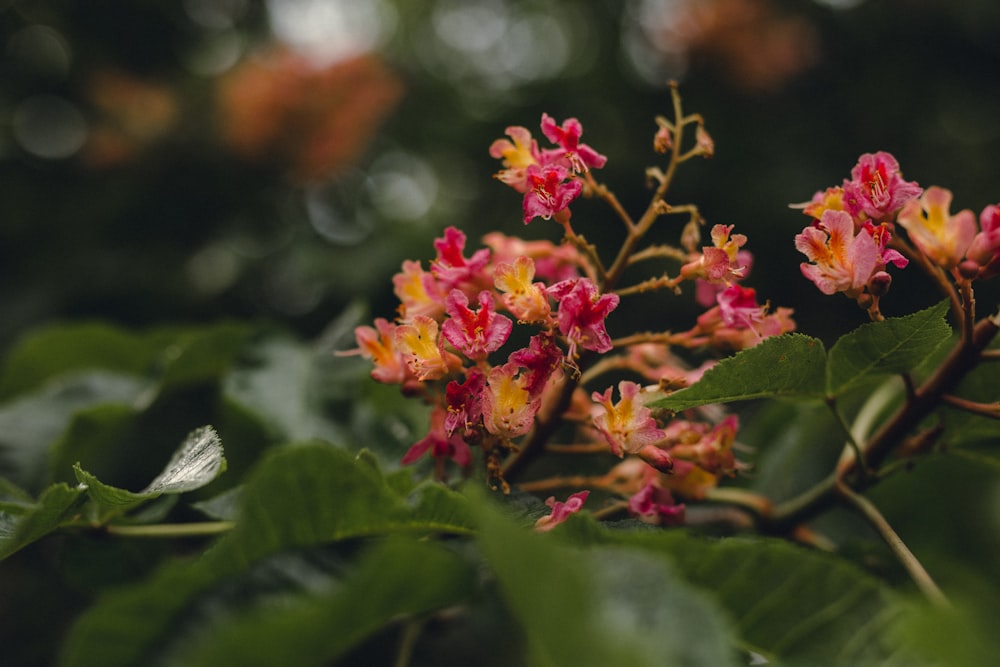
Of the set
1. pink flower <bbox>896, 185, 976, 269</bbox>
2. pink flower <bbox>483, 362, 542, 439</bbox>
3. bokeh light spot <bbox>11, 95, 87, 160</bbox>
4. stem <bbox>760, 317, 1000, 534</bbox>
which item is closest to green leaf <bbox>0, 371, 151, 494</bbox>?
pink flower <bbox>483, 362, 542, 439</bbox>

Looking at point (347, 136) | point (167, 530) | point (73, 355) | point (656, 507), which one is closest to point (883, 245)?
point (656, 507)

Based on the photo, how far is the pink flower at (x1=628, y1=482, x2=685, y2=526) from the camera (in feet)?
3.71

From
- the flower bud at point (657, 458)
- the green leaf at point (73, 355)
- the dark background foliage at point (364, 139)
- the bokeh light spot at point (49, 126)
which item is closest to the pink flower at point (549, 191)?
the flower bud at point (657, 458)

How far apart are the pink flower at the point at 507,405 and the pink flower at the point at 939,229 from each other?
0.52 metres

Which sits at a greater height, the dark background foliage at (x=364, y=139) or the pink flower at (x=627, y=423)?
the dark background foliage at (x=364, y=139)

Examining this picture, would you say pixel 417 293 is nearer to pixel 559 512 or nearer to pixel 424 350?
pixel 424 350

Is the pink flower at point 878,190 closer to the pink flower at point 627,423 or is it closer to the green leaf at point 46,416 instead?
the pink flower at point 627,423

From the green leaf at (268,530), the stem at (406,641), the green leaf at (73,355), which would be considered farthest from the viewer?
the green leaf at (73,355)

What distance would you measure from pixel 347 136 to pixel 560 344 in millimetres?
3236

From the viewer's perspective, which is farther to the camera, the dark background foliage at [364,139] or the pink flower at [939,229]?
the dark background foliage at [364,139]

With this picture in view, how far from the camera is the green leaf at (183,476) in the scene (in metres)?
0.93

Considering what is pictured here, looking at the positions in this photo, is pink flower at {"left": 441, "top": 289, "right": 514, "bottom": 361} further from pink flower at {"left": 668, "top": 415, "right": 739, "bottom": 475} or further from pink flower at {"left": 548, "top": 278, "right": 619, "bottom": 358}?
pink flower at {"left": 668, "top": 415, "right": 739, "bottom": 475}

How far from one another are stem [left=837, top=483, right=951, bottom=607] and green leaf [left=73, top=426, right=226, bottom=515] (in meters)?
0.81

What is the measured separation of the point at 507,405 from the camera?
1.03 meters
